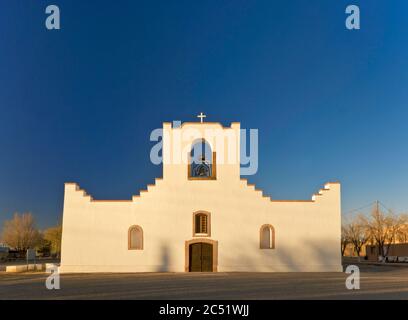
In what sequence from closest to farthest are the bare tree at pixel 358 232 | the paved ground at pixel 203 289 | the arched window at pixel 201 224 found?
1. the paved ground at pixel 203 289
2. the arched window at pixel 201 224
3. the bare tree at pixel 358 232

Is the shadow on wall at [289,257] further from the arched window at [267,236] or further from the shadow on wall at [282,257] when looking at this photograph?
the arched window at [267,236]

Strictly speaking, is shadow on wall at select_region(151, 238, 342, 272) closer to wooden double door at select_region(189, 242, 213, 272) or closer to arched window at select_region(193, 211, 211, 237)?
wooden double door at select_region(189, 242, 213, 272)

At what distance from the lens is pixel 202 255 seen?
28203 mm

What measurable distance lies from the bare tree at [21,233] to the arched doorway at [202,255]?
174 feet

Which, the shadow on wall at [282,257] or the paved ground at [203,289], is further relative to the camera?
the shadow on wall at [282,257]

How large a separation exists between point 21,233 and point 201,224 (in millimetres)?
55623

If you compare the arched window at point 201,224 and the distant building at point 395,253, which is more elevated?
the arched window at point 201,224

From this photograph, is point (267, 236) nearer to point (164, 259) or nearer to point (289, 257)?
point (289, 257)

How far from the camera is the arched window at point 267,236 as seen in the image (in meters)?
28.4

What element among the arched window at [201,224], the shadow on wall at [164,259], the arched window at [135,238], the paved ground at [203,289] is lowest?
the paved ground at [203,289]

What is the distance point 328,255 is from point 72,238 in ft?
52.3

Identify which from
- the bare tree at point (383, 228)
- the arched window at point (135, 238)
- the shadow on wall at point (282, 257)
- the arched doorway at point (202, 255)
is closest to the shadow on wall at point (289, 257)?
the shadow on wall at point (282, 257)
